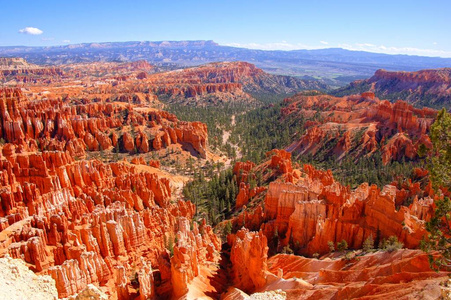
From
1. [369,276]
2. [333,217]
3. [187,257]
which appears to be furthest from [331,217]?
[187,257]

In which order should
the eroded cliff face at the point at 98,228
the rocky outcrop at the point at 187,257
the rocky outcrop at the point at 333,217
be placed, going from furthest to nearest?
1. the rocky outcrop at the point at 333,217
2. the eroded cliff face at the point at 98,228
3. the rocky outcrop at the point at 187,257

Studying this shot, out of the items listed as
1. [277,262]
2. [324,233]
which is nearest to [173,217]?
[277,262]

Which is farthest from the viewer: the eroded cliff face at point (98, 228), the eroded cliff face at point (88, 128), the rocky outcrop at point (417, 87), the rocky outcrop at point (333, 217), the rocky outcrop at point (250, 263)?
the rocky outcrop at point (417, 87)

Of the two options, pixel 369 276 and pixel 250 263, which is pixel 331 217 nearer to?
pixel 250 263

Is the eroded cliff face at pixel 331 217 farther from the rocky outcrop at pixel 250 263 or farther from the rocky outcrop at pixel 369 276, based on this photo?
the rocky outcrop at pixel 250 263

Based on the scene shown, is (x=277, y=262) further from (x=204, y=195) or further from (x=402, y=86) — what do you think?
(x=402, y=86)

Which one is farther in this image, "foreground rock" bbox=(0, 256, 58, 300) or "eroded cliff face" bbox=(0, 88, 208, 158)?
"eroded cliff face" bbox=(0, 88, 208, 158)

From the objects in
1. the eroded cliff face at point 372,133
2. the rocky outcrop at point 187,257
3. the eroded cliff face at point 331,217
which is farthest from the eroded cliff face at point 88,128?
the rocky outcrop at point 187,257

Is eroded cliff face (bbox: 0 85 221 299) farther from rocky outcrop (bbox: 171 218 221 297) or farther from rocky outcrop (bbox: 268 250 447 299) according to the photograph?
rocky outcrop (bbox: 268 250 447 299)

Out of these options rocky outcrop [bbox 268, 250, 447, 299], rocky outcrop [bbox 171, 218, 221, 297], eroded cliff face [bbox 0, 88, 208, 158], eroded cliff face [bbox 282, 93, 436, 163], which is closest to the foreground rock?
rocky outcrop [bbox 171, 218, 221, 297]
